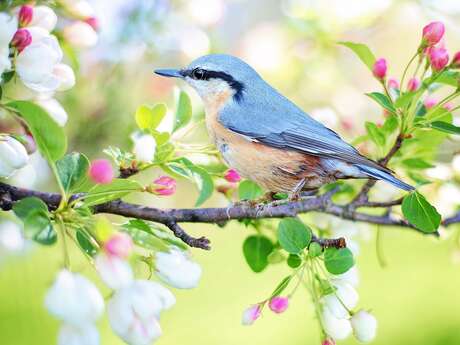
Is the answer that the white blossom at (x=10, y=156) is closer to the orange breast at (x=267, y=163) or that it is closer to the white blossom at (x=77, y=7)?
the white blossom at (x=77, y=7)

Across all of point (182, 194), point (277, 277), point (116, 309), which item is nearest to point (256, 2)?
point (182, 194)

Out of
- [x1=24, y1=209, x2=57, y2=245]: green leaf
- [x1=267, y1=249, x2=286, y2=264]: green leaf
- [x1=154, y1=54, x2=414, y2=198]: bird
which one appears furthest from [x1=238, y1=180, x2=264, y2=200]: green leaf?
[x1=24, y1=209, x2=57, y2=245]: green leaf

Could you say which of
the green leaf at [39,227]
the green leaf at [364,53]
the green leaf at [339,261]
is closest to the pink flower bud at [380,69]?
the green leaf at [364,53]

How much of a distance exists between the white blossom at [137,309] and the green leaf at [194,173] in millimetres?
292

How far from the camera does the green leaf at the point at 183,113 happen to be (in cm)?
135

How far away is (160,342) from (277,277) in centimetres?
64

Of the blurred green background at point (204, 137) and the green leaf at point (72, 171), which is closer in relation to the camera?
the green leaf at point (72, 171)

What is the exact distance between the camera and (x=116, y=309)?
0.97 metres

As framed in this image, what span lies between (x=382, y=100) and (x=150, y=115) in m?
0.42

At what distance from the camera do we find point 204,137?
231 cm

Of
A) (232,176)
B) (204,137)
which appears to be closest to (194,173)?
(232,176)

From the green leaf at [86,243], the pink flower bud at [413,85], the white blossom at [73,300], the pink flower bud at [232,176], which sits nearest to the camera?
the white blossom at [73,300]

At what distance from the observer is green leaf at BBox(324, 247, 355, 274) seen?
1.16 metres

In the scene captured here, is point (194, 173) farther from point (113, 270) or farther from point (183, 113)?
point (113, 270)
